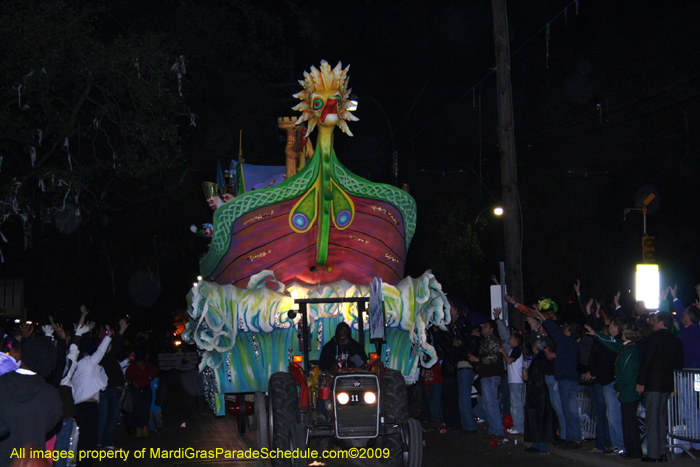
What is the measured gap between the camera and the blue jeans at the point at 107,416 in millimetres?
12297

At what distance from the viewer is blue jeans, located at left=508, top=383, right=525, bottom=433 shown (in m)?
12.3

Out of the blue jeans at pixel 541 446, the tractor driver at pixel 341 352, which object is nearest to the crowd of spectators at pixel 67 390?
the tractor driver at pixel 341 352

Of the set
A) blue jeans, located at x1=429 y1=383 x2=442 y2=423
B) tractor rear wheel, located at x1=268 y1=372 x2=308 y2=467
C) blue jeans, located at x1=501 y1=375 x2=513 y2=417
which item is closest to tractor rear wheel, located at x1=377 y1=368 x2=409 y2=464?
tractor rear wheel, located at x1=268 y1=372 x2=308 y2=467

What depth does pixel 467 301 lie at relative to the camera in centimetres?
3391

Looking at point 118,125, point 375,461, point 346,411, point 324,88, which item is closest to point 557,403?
point 375,461

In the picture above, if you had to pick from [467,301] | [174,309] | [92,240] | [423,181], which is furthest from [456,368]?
[174,309]

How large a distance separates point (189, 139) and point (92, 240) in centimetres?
550

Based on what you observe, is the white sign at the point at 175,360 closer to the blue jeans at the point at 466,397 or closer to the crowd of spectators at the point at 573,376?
the crowd of spectators at the point at 573,376

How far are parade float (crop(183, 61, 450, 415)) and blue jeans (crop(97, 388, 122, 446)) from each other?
1.93 m

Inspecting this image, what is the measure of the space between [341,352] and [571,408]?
3.65 metres

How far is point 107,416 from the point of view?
12.4 meters

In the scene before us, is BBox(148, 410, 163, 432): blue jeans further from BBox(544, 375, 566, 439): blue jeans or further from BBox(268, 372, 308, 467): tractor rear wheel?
BBox(544, 375, 566, 439): blue jeans

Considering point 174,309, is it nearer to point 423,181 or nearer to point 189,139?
point 423,181

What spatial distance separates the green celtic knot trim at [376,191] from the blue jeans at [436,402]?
398cm
